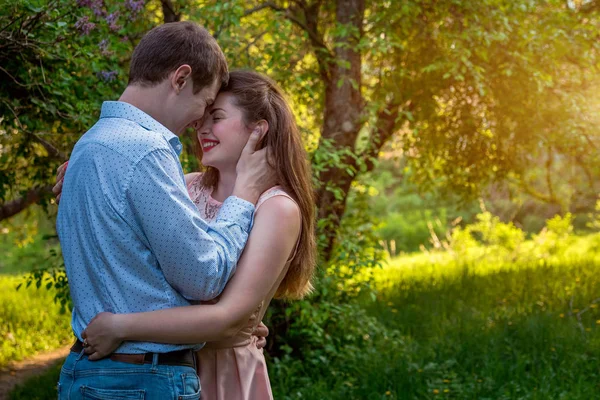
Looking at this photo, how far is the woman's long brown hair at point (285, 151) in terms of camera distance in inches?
92.7

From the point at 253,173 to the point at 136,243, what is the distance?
22.2 inches

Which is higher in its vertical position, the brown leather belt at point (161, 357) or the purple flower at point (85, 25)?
the purple flower at point (85, 25)

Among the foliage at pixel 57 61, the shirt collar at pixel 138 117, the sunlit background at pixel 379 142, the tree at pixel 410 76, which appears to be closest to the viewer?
the shirt collar at pixel 138 117

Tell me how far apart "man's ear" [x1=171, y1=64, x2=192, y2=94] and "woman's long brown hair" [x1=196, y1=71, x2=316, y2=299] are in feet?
1.41

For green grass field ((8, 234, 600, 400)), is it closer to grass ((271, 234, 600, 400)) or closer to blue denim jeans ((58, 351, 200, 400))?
grass ((271, 234, 600, 400))

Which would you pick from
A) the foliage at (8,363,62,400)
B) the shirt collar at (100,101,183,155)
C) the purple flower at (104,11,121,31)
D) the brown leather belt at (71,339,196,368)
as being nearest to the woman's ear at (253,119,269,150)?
the shirt collar at (100,101,183,155)

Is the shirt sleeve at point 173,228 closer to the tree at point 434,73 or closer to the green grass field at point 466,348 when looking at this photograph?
the tree at point 434,73

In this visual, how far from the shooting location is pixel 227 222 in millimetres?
2012

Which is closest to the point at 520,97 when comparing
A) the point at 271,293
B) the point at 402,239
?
the point at 271,293

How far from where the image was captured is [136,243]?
5.98 feet

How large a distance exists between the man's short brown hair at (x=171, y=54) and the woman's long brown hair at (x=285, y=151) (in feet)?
1.24

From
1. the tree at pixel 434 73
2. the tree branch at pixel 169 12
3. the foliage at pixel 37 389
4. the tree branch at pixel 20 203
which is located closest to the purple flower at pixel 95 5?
the tree branch at pixel 169 12

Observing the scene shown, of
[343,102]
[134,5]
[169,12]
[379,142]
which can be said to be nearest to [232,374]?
[134,5]

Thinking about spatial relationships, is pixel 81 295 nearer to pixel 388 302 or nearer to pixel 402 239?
pixel 388 302
